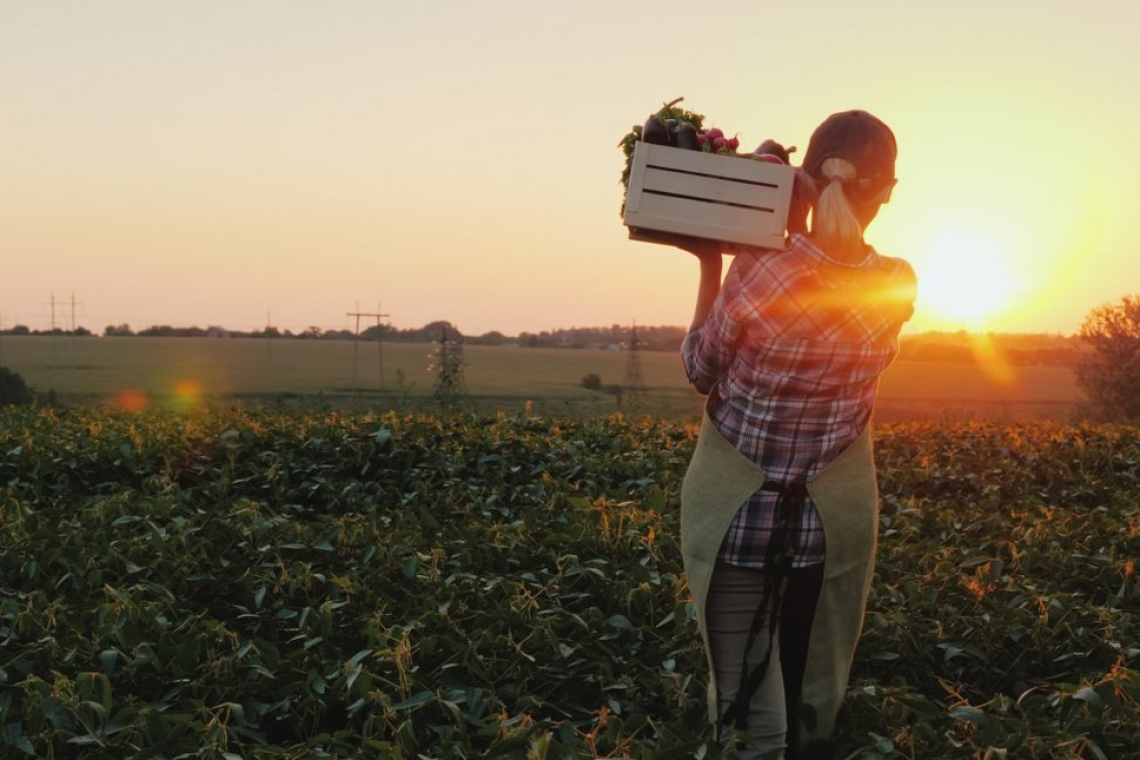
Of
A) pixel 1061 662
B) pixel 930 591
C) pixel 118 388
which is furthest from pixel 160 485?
pixel 118 388

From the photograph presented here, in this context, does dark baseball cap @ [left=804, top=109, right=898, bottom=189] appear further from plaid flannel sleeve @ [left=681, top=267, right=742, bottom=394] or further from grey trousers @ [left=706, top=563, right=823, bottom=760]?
grey trousers @ [left=706, top=563, right=823, bottom=760]

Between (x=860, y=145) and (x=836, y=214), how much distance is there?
7.2 inches

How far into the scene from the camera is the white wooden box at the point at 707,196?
2822 millimetres

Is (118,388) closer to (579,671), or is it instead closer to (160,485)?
(160,485)

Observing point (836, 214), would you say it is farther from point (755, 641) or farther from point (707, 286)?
point (755, 641)

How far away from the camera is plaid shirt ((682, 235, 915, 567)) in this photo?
9.13ft

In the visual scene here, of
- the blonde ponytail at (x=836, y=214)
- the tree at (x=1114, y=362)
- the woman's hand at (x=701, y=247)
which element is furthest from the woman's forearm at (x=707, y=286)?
the tree at (x=1114, y=362)

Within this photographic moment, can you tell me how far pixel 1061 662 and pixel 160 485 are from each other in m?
4.79

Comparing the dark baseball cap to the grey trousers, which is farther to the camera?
the grey trousers

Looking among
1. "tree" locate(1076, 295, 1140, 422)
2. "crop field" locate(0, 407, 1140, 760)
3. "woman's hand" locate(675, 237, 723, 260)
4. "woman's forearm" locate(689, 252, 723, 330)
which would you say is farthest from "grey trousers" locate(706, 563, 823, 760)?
"tree" locate(1076, 295, 1140, 422)

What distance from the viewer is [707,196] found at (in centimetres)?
Result: 290

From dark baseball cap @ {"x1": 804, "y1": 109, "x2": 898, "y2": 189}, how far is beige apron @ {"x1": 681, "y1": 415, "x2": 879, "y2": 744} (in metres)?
0.72

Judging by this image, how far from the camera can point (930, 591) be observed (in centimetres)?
474

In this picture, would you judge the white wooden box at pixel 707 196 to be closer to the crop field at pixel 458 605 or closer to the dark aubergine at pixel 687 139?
the dark aubergine at pixel 687 139
